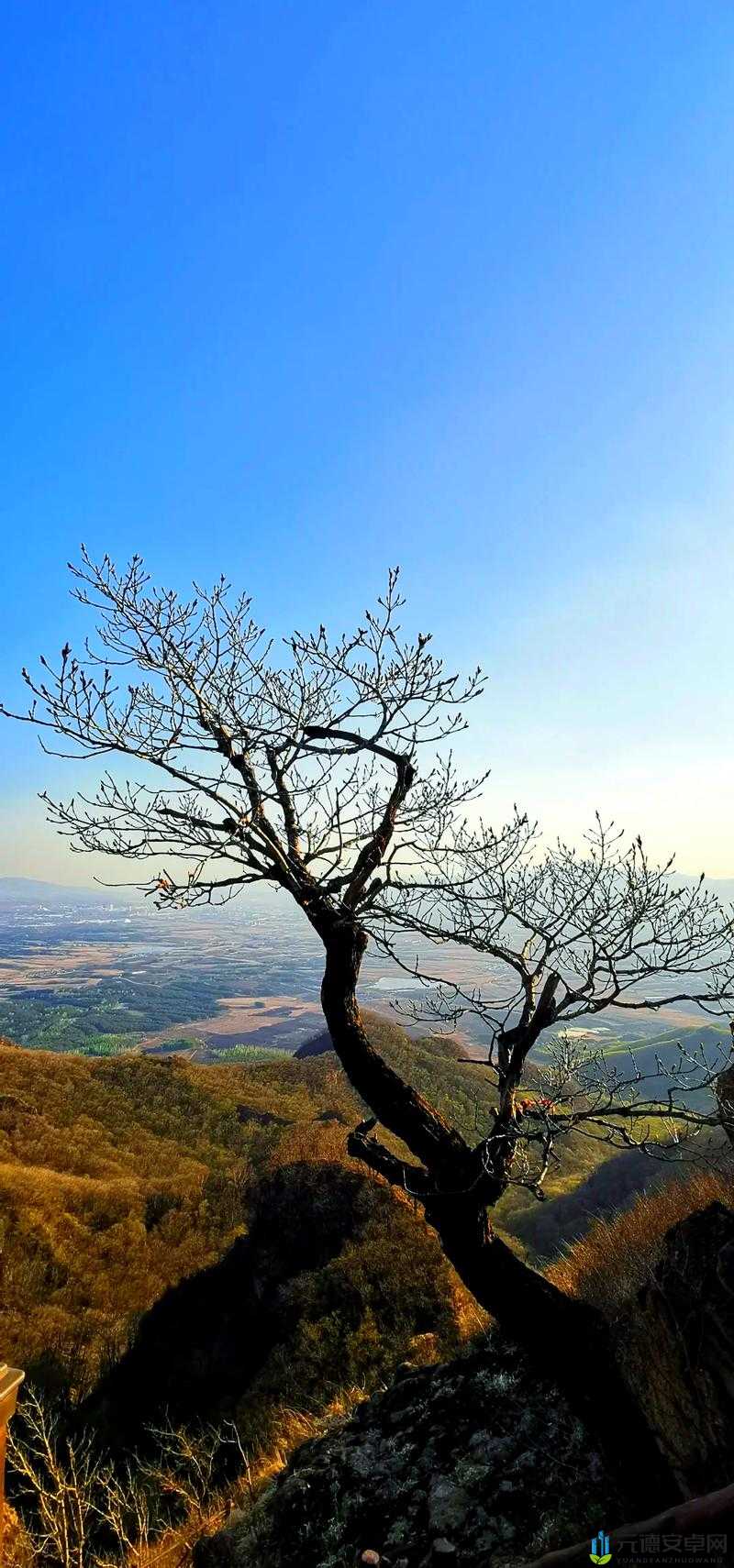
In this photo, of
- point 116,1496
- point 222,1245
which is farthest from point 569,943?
point 222,1245

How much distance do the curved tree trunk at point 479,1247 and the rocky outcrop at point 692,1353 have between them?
0.31 metres

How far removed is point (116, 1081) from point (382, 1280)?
67.0ft

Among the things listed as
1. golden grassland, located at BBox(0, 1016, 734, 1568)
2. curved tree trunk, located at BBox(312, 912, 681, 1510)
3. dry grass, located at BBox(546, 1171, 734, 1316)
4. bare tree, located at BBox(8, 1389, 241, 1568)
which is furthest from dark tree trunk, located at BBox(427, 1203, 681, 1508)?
bare tree, located at BBox(8, 1389, 241, 1568)

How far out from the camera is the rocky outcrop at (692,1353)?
473cm

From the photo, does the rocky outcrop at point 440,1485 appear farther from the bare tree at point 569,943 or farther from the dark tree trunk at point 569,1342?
the bare tree at point 569,943

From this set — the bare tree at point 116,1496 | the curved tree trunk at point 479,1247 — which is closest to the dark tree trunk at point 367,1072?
the curved tree trunk at point 479,1247

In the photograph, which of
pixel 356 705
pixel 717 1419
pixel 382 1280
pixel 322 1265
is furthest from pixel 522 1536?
pixel 322 1265

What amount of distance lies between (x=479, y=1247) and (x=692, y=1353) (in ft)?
6.18

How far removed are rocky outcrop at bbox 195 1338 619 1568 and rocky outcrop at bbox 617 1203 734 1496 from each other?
3.84 feet

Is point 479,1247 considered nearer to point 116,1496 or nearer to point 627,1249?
point 627,1249

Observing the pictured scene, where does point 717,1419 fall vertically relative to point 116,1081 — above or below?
above

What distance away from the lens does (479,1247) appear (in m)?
6.23

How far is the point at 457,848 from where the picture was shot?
6816 mm

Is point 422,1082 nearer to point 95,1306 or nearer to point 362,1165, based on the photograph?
point 362,1165
